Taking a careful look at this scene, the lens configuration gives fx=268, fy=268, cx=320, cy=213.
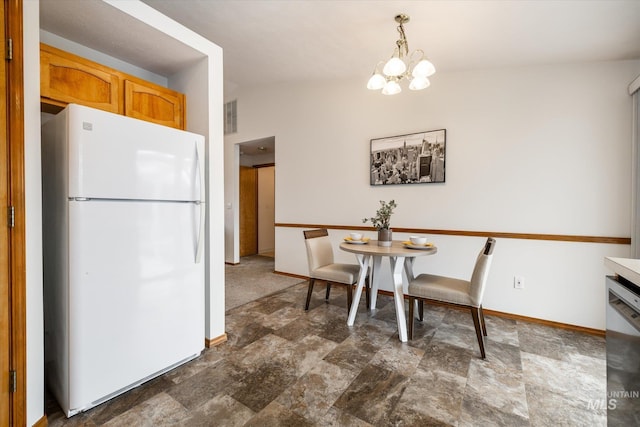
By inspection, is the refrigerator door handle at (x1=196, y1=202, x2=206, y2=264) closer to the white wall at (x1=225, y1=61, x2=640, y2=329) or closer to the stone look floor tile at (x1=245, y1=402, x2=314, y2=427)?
the stone look floor tile at (x1=245, y1=402, x2=314, y2=427)

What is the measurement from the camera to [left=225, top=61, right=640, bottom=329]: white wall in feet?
7.68

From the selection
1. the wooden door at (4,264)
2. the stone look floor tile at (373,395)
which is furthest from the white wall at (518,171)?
the wooden door at (4,264)

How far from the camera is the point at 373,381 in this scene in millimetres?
1704

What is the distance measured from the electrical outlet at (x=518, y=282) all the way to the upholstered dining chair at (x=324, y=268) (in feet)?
4.81

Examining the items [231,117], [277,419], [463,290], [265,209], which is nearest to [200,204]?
[277,419]

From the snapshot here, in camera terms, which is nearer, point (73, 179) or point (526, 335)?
point (73, 179)

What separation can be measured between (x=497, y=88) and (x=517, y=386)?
263 centimetres

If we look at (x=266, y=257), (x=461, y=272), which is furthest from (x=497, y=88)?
(x=266, y=257)

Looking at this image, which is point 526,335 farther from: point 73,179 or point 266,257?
point 266,257

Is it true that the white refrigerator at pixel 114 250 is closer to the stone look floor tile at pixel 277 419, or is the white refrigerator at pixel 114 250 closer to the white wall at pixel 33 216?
the white wall at pixel 33 216

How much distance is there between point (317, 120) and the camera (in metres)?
3.89

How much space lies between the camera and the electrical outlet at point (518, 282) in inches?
105

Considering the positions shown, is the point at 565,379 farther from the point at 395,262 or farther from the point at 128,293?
the point at 128,293

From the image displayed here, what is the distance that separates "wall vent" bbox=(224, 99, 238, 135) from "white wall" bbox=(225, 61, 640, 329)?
79.2 inches
